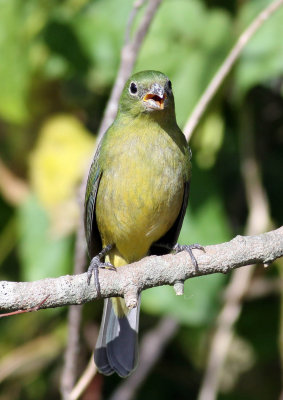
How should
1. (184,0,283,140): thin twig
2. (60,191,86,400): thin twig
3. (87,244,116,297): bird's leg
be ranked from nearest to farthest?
1. (87,244,116,297): bird's leg
2. (184,0,283,140): thin twig
3. (60,191,86,400): thin twig

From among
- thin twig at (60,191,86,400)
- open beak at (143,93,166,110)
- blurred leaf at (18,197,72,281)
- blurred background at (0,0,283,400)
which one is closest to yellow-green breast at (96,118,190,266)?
open beak at (143,93,166,110)

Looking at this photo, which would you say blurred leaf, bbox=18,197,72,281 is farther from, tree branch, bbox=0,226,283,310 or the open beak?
tree branch, bbox=0,226,283,310

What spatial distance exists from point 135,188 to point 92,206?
0.29 metres

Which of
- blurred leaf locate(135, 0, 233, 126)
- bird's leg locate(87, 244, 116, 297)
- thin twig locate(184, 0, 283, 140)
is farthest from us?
blurred leaf locate(135, 0, 233, 126)

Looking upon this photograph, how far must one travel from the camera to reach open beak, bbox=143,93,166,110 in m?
3.83

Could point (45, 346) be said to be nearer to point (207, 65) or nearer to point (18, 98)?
point (18, 98)

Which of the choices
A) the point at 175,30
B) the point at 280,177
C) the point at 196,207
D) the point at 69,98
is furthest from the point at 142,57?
the point at 280,177

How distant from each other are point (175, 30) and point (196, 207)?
98cm

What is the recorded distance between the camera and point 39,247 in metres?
4.42

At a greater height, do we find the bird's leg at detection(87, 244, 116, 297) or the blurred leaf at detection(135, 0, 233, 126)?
the blurred leaf at detection(135, 0, 233, 126)

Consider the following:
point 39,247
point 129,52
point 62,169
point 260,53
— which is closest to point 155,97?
point 129,52

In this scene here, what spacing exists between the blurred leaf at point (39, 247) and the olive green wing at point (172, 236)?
0.53m

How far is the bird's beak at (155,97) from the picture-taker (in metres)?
3.82

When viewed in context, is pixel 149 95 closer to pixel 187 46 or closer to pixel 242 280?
pixel 187 46
